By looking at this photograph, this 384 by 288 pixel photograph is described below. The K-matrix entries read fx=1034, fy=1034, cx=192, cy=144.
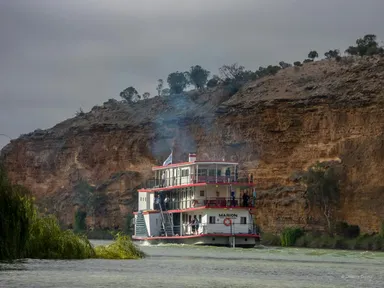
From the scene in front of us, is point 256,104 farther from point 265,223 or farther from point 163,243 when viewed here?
point 163,243

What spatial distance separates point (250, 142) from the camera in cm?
10038

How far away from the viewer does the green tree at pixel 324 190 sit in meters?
88.3

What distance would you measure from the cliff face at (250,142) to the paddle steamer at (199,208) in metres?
19.0

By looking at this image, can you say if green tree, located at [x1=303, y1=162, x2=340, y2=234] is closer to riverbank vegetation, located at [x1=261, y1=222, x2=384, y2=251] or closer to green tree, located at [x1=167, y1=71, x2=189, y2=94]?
riverbank vegetation, located at [x1=261, y1=222, x2=384, y2=251]

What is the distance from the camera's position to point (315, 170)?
295 ft

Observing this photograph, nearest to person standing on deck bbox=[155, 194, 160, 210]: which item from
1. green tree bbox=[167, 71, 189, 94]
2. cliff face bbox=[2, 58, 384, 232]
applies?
cliff face bbox=[2, 58, 384, 232]

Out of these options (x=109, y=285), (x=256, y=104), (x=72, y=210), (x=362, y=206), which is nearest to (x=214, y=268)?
(x=109, y=285)

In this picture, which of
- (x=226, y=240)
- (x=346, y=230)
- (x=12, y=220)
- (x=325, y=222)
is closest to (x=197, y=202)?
(x=226, y=240)

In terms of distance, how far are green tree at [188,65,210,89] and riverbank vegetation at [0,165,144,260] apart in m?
97.2

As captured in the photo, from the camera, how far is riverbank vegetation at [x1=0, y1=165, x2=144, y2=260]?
31.6 metres

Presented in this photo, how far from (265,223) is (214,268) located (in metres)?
53.9

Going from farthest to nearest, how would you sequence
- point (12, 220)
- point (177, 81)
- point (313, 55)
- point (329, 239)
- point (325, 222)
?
point (177, 81) → point (313, 55) → point (325, 222) → point (329, 239) → point (12, 220)

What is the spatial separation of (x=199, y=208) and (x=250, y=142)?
3272 cm

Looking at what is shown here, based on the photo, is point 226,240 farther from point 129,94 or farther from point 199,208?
point 129,94
